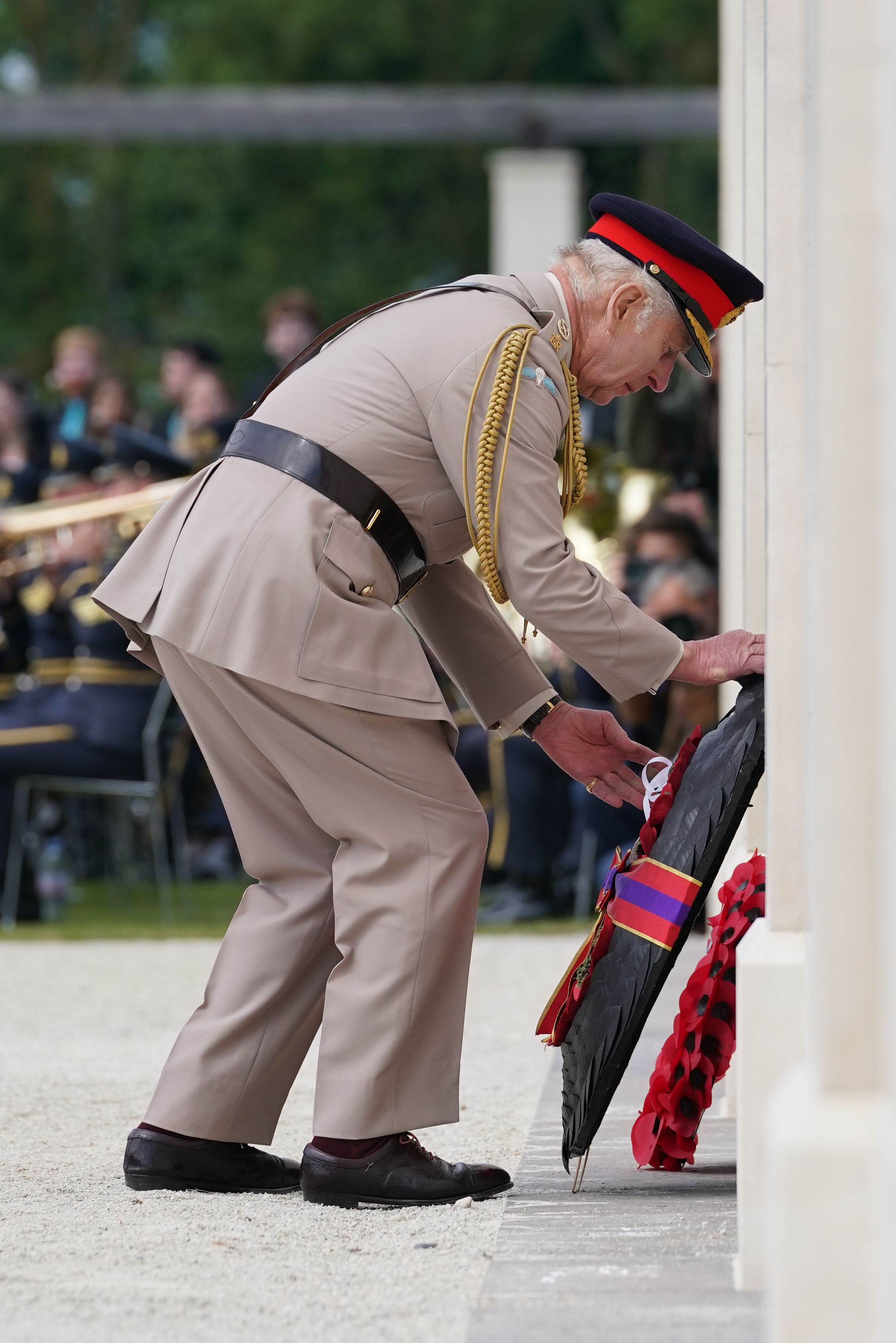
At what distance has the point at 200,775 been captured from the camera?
8.91 meters

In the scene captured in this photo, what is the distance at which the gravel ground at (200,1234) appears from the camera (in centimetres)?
257

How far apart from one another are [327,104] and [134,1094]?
10.6m

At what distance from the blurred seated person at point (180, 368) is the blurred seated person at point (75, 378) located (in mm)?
414

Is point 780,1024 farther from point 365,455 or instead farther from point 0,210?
point 0,210

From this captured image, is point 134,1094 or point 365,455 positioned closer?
point 365,455

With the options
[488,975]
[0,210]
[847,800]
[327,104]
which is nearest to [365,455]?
[847,800]

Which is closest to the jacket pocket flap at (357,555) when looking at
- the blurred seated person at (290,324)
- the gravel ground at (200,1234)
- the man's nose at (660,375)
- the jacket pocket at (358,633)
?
the jacket pocket at (358,633)

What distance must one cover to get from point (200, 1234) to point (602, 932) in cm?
77

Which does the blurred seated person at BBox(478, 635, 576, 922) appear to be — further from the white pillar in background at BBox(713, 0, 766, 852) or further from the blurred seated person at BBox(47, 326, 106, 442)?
the blurred seated person at BBox(47, 326, 106, 442)

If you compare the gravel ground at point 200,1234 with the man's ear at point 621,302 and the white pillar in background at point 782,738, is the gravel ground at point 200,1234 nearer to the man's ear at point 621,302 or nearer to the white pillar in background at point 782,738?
the white pillar in background at point 782,738

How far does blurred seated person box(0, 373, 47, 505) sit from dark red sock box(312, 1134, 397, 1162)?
244 inches

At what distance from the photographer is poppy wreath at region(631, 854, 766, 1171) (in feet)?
11.1

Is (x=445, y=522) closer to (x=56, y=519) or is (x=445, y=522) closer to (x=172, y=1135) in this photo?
(x=172, y=1135)

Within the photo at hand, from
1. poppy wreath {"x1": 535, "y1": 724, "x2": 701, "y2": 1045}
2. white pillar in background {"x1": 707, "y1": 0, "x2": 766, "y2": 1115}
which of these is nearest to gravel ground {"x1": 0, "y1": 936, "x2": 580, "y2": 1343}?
poppy wreath {"x1": 535, "y1": 724, "x2": 701, "y2": 1045}
